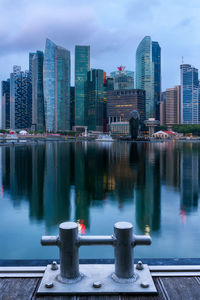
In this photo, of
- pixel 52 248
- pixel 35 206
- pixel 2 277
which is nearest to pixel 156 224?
pixel 52 248

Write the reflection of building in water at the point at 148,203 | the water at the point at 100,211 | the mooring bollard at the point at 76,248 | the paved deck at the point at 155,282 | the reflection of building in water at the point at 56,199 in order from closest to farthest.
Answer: the paved deck at the point at 155,282
the mooring bollard at the point at 76,248
the water at the point at 100,211
the reflection of building in water at the point at 148,203
the reflection of building in water at the point at 56,199

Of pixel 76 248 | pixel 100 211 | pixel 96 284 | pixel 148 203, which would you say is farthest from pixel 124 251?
pixel 148 203

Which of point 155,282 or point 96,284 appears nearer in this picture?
point 96,284

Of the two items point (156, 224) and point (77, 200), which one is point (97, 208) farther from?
point (156, 224)

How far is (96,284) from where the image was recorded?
4090 millimetres

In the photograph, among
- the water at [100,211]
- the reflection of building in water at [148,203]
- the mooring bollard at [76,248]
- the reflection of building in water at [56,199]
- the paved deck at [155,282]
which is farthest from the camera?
the reflection of building in water at [56,199]

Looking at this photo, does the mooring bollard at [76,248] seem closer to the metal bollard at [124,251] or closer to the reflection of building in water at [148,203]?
the metal bollard at [124,251]

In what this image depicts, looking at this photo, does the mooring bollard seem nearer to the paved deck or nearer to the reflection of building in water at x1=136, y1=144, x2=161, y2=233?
the paved deck

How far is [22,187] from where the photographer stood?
20078 millimetres

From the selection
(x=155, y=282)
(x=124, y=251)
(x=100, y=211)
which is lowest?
(x=100, y=211)

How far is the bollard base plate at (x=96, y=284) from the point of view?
4000 millimetres

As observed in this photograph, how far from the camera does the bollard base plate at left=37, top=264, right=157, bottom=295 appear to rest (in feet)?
13.1

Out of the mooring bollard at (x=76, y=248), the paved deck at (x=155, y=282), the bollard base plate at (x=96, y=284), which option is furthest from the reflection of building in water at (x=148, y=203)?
the mooring bollard at (x=76, y=248)

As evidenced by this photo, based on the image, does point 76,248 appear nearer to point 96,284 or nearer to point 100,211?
point 96,284
